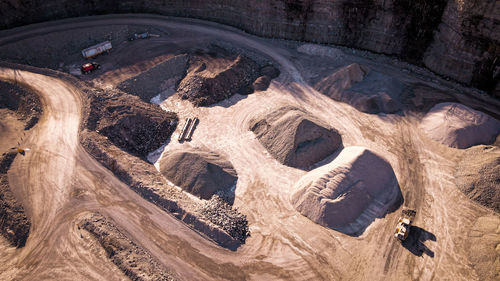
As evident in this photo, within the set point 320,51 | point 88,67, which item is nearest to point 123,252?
point 88,67

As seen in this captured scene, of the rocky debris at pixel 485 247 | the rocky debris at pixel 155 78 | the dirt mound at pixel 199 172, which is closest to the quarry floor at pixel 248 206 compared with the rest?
the rocky debris at pixel 485 247

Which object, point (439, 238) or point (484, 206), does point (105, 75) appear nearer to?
point (439, 238)

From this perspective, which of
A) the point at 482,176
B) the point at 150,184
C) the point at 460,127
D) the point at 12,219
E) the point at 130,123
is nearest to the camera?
the point at 12,219

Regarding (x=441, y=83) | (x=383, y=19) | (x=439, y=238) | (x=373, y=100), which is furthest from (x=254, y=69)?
(x=439, y=238)

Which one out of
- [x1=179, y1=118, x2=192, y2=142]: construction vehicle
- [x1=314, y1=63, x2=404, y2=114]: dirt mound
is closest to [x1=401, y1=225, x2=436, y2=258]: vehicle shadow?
[x1=314, y1=63, x2=404, y2=114]: dirt mound

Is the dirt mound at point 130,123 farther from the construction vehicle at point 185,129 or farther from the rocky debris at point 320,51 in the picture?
the rocky debris at point 320,51

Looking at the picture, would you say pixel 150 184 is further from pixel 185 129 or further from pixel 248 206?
pixel 248 206
